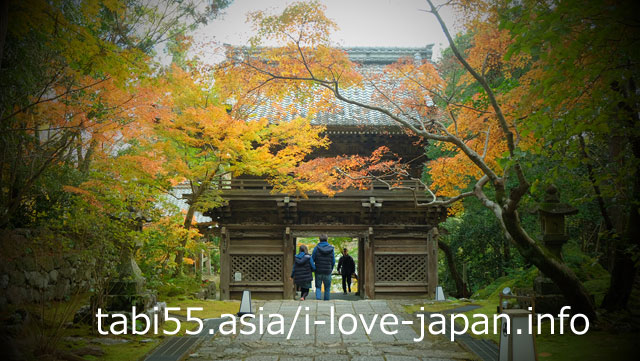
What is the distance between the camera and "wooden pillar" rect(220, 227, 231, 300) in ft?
44.9

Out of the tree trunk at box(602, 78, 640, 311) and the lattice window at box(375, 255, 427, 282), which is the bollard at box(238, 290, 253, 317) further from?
the lattice window at box(375, 255, 427, 282)

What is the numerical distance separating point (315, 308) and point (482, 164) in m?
4.36

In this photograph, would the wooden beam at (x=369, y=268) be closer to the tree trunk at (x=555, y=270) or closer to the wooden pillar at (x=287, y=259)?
the wooden pillar at (x=287, y=259)

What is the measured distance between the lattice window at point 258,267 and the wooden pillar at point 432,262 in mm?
5050

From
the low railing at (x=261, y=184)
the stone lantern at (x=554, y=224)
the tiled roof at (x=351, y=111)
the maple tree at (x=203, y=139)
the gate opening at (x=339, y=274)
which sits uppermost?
the tiled roof at (x=351, y=111)

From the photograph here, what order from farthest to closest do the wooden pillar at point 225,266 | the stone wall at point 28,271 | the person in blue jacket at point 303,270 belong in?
the wooden pillar at point 225,266 → the person in blue jacket at point 303,270 → the stone wall at point 28,271

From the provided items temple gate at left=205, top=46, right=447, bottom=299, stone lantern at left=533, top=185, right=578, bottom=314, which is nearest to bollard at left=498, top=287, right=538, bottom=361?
stone lantern at left=533, top=185, right=578, bottom=314

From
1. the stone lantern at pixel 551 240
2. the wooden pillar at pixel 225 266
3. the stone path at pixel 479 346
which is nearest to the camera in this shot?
the stone path at pixel 479 346

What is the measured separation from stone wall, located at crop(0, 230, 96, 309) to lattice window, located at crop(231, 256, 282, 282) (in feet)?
18.8

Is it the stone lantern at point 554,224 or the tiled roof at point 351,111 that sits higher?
the tiled roof at point 351,111

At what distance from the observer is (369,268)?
46.3 feet

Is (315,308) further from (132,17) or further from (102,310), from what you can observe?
(132,17)

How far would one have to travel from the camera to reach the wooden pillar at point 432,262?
14.1 meters

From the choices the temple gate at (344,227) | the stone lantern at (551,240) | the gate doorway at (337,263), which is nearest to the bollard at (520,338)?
the stone lantern at (551,240)
